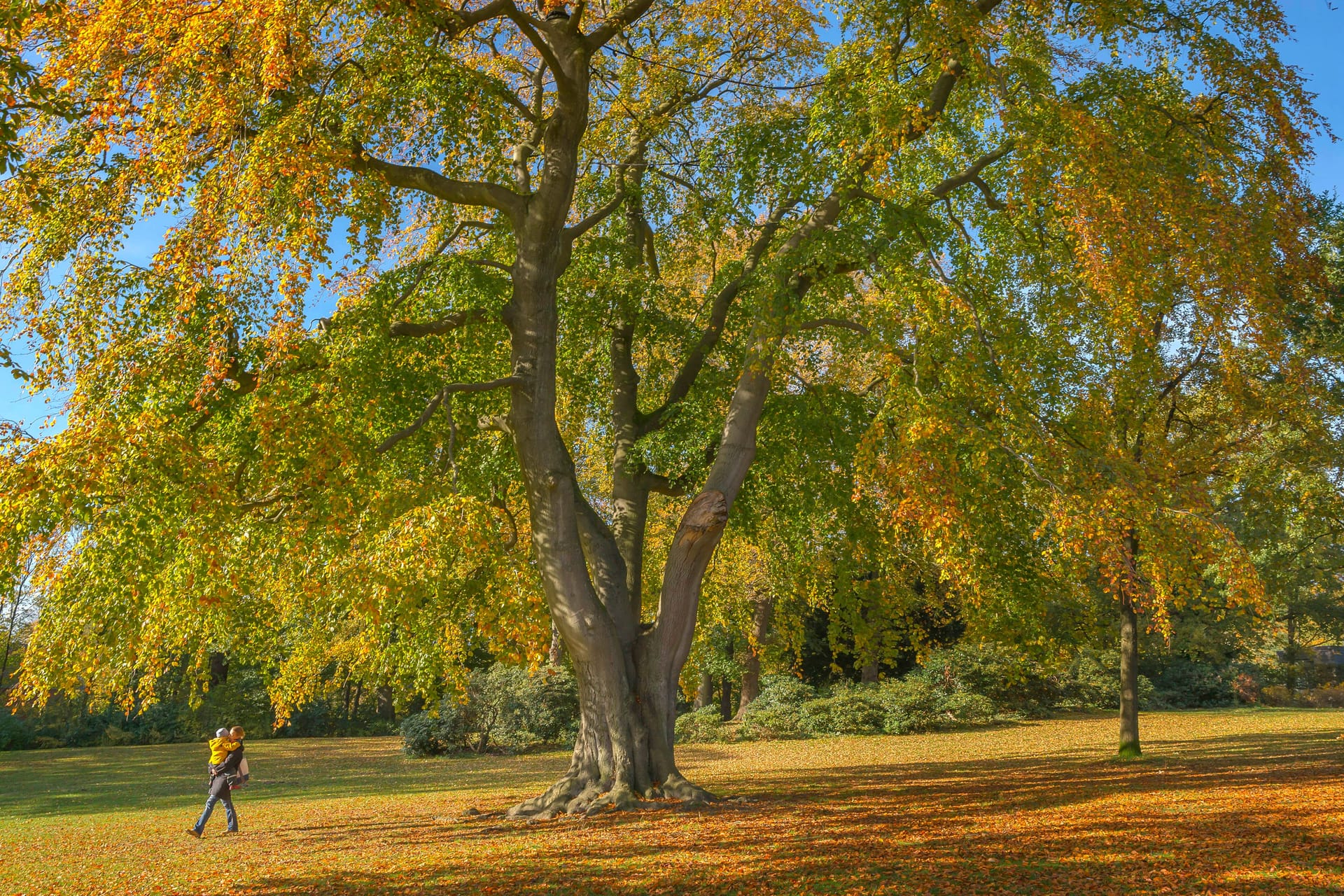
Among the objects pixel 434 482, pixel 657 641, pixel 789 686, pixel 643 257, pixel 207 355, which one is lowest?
pixel 789 686

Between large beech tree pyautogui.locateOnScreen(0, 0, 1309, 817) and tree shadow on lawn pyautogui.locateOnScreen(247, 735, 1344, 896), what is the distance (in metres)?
1.60

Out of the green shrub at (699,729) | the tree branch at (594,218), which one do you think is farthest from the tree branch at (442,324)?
the green shrub at (699,729)

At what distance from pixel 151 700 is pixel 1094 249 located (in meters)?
10.9

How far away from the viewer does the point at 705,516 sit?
423 inches

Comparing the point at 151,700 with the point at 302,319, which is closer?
the point at 302,319

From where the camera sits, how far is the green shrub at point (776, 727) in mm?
25672

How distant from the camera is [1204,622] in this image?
29734 millimetres

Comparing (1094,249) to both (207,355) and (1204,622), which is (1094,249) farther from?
(1204,622)

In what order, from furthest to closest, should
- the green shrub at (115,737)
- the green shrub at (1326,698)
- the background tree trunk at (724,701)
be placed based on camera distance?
the green shrub at (1326,698) < the background tree trunk at (724,701) < the green shrub at (115,737)

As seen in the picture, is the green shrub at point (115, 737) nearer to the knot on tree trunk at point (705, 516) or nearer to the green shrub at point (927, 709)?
the green shrub at point (927, 709)

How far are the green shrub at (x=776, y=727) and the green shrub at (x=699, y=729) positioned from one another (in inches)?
29.7

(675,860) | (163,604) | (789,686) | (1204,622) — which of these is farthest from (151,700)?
(1204,622)

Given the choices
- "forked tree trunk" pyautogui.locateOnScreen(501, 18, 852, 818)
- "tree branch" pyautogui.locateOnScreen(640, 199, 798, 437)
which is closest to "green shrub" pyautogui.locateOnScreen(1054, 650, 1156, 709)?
"tree branch" pyautogui.locateOnScreen(640, 199, 798, 437)

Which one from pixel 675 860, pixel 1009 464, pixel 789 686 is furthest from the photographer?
pixel 789 686
